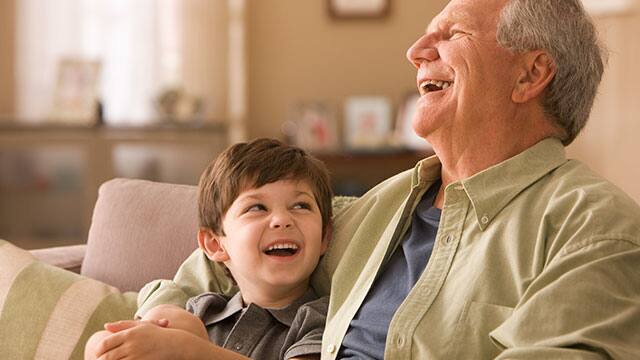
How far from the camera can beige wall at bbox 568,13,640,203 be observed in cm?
499

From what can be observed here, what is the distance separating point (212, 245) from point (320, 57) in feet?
12.8

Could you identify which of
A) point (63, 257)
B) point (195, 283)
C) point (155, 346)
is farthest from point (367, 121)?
point (155, 346)

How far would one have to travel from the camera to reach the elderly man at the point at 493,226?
136cm

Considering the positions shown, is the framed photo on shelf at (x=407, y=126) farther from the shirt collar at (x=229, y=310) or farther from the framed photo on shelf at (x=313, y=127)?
the shirt collar at (x=229, y=310)

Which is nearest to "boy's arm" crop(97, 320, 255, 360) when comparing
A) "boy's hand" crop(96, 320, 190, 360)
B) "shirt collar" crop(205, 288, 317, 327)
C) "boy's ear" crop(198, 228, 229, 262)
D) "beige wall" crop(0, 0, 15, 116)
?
"boy's hand" crop(96, 320, 190, 360)

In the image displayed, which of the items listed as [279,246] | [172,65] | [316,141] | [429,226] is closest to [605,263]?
[429,226]

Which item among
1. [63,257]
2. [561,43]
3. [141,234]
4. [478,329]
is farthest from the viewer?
[63,257]

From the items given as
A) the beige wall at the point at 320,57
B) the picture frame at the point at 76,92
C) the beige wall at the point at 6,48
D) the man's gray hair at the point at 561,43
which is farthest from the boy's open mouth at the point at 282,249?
the beige wall at the point at 6,48

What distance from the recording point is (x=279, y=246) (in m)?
1.79

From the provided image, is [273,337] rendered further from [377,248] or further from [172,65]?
[172,65]

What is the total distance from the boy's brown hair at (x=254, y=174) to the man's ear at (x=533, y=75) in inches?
16.0

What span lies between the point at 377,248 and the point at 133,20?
13.9 feet

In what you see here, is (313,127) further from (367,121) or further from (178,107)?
(178,107)

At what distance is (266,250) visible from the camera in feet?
5.89
